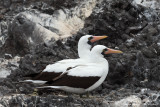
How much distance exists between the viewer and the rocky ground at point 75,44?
9.42 meters

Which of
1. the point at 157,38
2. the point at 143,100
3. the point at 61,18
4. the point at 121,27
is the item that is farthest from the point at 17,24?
the point at 143,100

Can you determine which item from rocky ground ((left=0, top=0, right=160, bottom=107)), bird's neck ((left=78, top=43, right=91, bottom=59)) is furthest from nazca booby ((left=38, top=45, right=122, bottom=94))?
bird's neck ((left=78, top=43, right=91, bottom=59))

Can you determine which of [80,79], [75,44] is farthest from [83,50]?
[80,79]

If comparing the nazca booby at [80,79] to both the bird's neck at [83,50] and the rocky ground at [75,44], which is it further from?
the bird's neck at [83,50]

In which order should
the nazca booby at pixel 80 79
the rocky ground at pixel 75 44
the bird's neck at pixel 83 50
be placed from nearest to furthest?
the rocky ground at pixel 75 44 < the nazca booby at pixel 80 79 < the bird's neck at pixel 83 50

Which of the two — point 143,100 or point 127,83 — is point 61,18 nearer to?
point 127,83

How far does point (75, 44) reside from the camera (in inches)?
500

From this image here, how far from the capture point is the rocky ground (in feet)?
30.9

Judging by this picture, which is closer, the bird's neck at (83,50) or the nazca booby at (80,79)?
the nazca booby at (80,79)

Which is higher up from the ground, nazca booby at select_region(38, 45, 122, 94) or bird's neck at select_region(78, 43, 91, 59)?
bird's neck at select_region(78, 43, 91, 59)

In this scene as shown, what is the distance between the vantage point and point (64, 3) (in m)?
14.9

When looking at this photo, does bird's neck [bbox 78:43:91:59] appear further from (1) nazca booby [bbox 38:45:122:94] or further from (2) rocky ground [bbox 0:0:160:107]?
(1) nazca booby [bbox 38:45:122:94]

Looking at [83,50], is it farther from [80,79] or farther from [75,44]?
[80,79]

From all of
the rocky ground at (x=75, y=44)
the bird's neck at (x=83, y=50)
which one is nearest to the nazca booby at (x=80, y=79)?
the rocky ground at (x=75, y=44)
